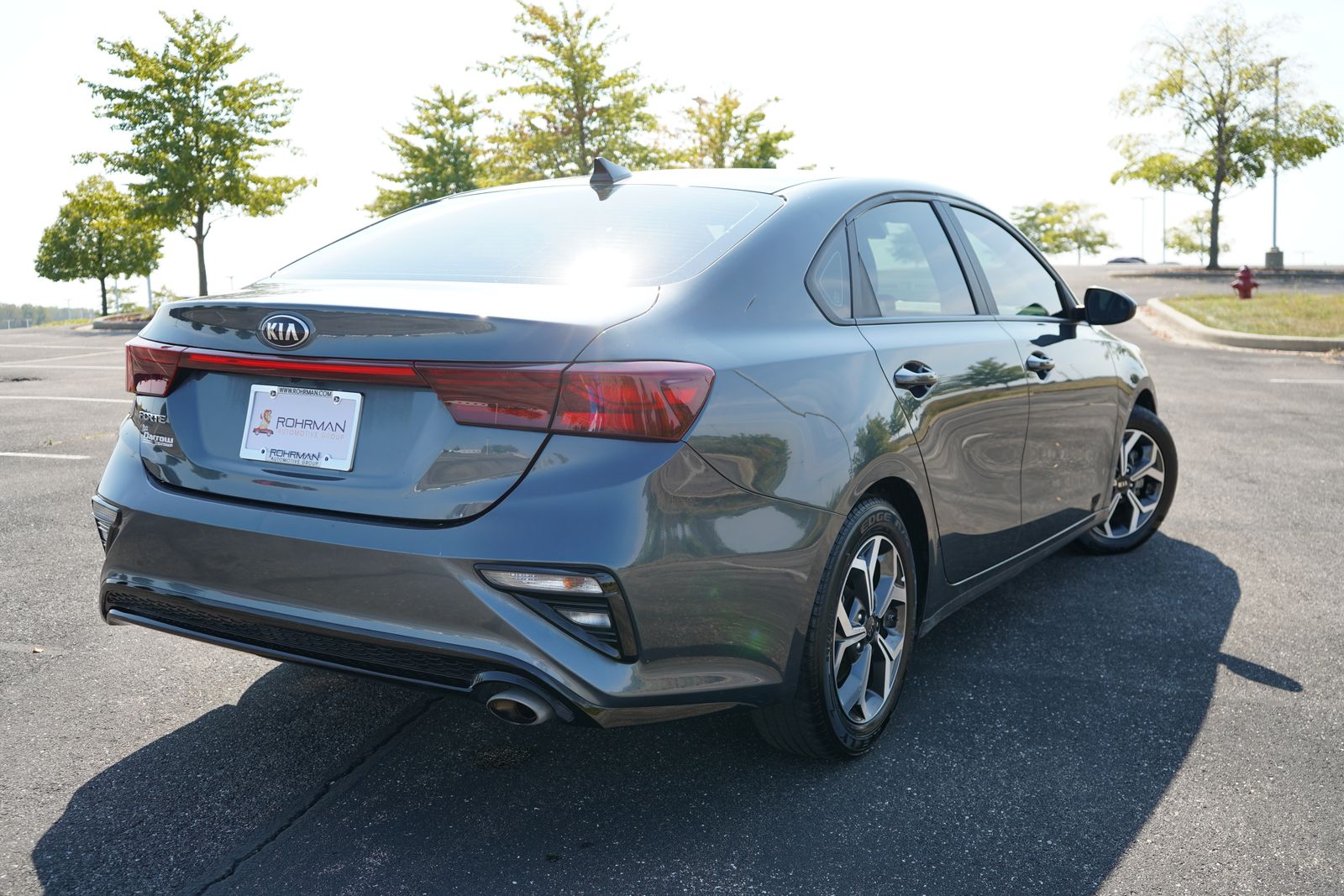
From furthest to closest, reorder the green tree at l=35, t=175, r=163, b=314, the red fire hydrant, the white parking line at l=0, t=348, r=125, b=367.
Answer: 1. the green tree at l=35, t=175, r=163, b=314
2. the red fire hydrant
3. the white parking line at l=0, t=348, r=125, b=367

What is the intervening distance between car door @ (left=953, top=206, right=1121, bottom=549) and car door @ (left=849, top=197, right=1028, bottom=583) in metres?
0.15

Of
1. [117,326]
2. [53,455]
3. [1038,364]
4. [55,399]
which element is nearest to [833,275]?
[1038,364]

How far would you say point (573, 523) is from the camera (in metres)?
2.39

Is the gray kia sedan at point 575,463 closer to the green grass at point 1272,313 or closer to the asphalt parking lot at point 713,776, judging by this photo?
the asphalt parking lot at point 713,776

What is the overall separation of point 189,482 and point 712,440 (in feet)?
4.21

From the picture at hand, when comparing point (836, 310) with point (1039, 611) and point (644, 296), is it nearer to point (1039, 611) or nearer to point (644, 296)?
point (644, 296)

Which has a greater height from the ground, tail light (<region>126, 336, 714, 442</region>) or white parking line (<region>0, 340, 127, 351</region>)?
tail light (<region>126, 336, 714, 442</region>)

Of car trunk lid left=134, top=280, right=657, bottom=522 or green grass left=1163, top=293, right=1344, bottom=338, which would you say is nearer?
car trunk lid left=134, top=280, right=657, bottom=522

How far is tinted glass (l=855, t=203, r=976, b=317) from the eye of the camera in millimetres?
3449

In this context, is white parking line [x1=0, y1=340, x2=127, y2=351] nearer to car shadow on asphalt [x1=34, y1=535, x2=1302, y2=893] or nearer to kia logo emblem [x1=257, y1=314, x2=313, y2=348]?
car shadow on asphalt [x1=34, y1=535, x2=1302, y2=893]

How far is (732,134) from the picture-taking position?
3844 cm

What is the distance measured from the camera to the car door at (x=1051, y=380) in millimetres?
4145

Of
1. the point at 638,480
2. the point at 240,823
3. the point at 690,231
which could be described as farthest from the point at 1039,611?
the point at 240,823

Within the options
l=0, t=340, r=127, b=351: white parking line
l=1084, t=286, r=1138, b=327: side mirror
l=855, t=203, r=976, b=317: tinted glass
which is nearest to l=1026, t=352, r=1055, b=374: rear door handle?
l=855, t=203, r=976, b=317: tinted glass
